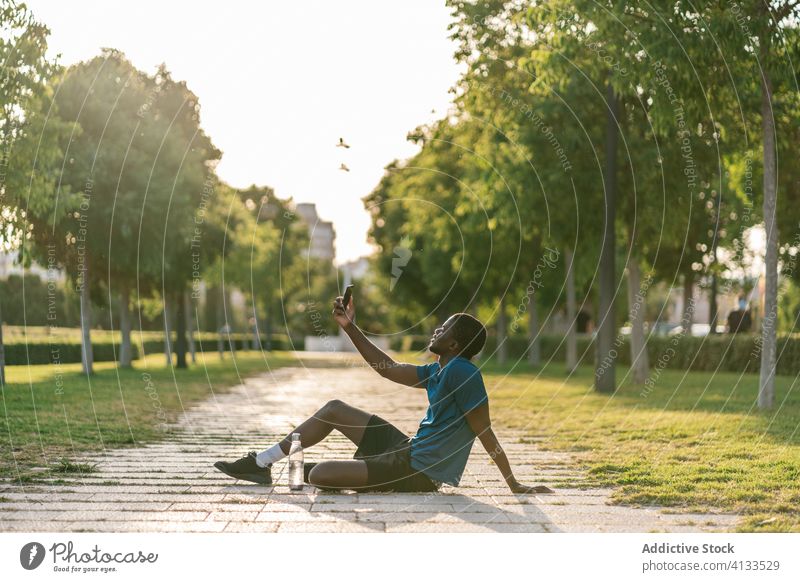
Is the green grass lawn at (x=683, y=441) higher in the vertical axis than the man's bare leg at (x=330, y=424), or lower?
lower

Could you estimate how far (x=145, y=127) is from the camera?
2358 centimetres

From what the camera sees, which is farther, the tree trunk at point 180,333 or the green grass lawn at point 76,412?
the tree trunk at point 180,333

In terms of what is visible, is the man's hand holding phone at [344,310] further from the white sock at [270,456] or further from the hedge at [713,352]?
the hedge at [713,352]

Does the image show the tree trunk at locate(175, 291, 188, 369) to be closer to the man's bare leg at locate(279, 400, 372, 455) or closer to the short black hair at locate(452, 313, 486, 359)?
the man's bare leg at locate(279, 400, 372, 455)

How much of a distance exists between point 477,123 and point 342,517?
17315 mm

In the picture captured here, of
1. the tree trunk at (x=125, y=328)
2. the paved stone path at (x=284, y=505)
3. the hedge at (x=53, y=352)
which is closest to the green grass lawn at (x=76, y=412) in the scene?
the hedge at (x=53, y=352)

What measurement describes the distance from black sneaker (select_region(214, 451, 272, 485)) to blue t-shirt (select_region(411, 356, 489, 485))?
4.60 feet

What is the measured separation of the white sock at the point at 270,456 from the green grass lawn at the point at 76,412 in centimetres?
→ 186

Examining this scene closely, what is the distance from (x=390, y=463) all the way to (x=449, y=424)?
1.92ft

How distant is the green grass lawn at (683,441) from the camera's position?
→ 779 cm

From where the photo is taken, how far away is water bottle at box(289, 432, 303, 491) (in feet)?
26.6

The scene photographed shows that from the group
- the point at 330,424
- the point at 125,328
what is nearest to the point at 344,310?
the point at 330,424

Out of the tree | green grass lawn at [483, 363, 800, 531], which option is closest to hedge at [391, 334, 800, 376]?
green grass lawn at [483, 363, 800, 531]
